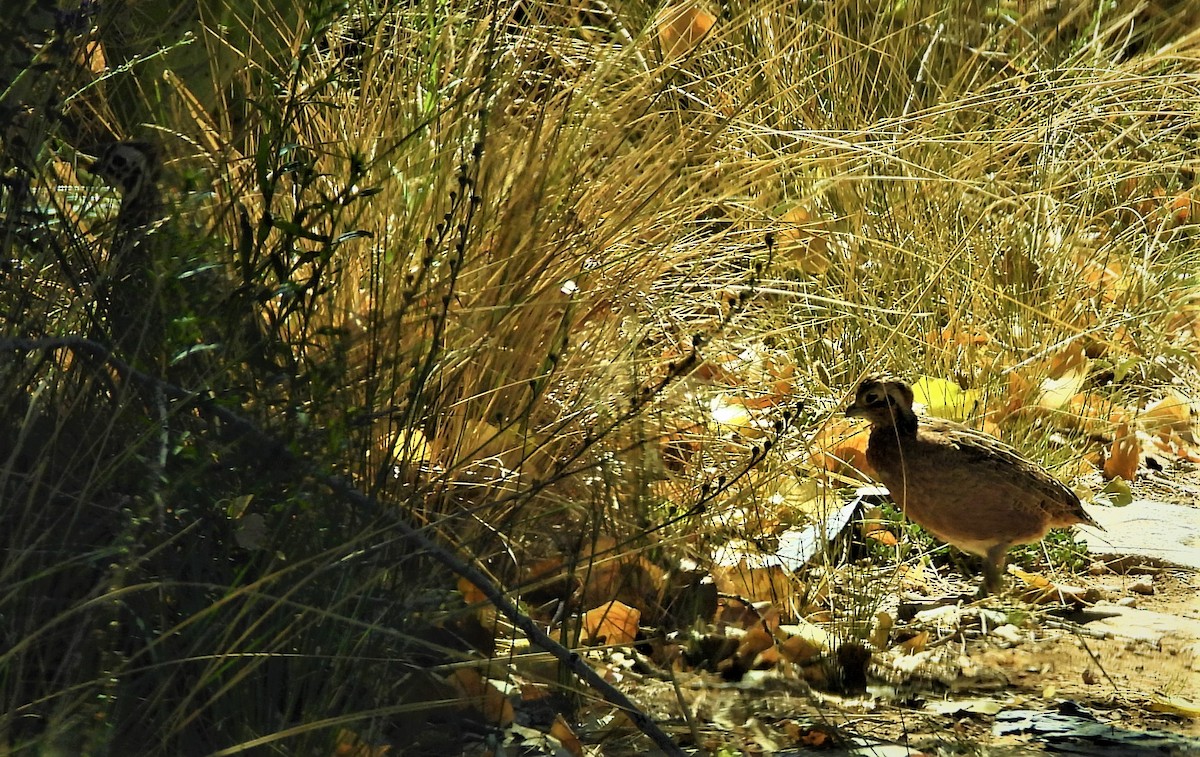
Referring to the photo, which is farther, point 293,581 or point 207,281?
point 207,281

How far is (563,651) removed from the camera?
6.83 feet

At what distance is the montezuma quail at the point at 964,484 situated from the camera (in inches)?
141

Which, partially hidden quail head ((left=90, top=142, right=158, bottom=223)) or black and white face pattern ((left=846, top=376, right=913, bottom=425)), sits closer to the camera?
partially hidden quail head ((left=90, top=142, right=158, bottom=223))

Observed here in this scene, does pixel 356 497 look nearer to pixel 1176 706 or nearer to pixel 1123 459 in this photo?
pixel 1176 706

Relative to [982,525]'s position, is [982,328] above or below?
above

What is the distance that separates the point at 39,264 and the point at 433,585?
80 centimetres

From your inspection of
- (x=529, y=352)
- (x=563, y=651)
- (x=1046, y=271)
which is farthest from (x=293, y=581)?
(x=1046, y=271)

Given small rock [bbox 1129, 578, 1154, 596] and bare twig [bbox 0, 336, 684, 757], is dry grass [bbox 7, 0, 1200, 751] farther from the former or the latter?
small rock [bbox 1129, 578, 1154, 596]

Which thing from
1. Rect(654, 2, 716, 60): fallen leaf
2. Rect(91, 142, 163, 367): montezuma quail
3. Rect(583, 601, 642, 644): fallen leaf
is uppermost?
Rect(654, 2, 716, 60): fallen leaf

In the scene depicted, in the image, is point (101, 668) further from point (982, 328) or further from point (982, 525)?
point (982, 328)

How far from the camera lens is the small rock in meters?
3.79

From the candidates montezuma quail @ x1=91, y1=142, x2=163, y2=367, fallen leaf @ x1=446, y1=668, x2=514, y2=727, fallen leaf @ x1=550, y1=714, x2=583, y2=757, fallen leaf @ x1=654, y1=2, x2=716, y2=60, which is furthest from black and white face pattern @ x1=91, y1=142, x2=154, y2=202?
→ fallen leaf @ x1=654, y1=2, x2=716, y2=60

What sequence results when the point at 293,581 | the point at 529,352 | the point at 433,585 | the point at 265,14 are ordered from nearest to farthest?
1. the point at 293,581
2. the point at 433,585
3. the point at 529,352
4. the point at 265,14

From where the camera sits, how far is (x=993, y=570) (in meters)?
3.68
